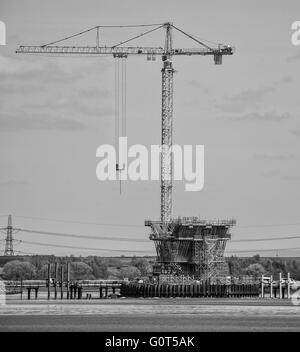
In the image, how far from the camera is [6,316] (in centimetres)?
17788

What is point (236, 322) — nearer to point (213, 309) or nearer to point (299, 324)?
point (299, 324)

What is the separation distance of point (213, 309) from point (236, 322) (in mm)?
34182

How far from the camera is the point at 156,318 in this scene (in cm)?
17075

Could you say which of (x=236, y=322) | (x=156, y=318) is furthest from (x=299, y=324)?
(x=156, y=318)
